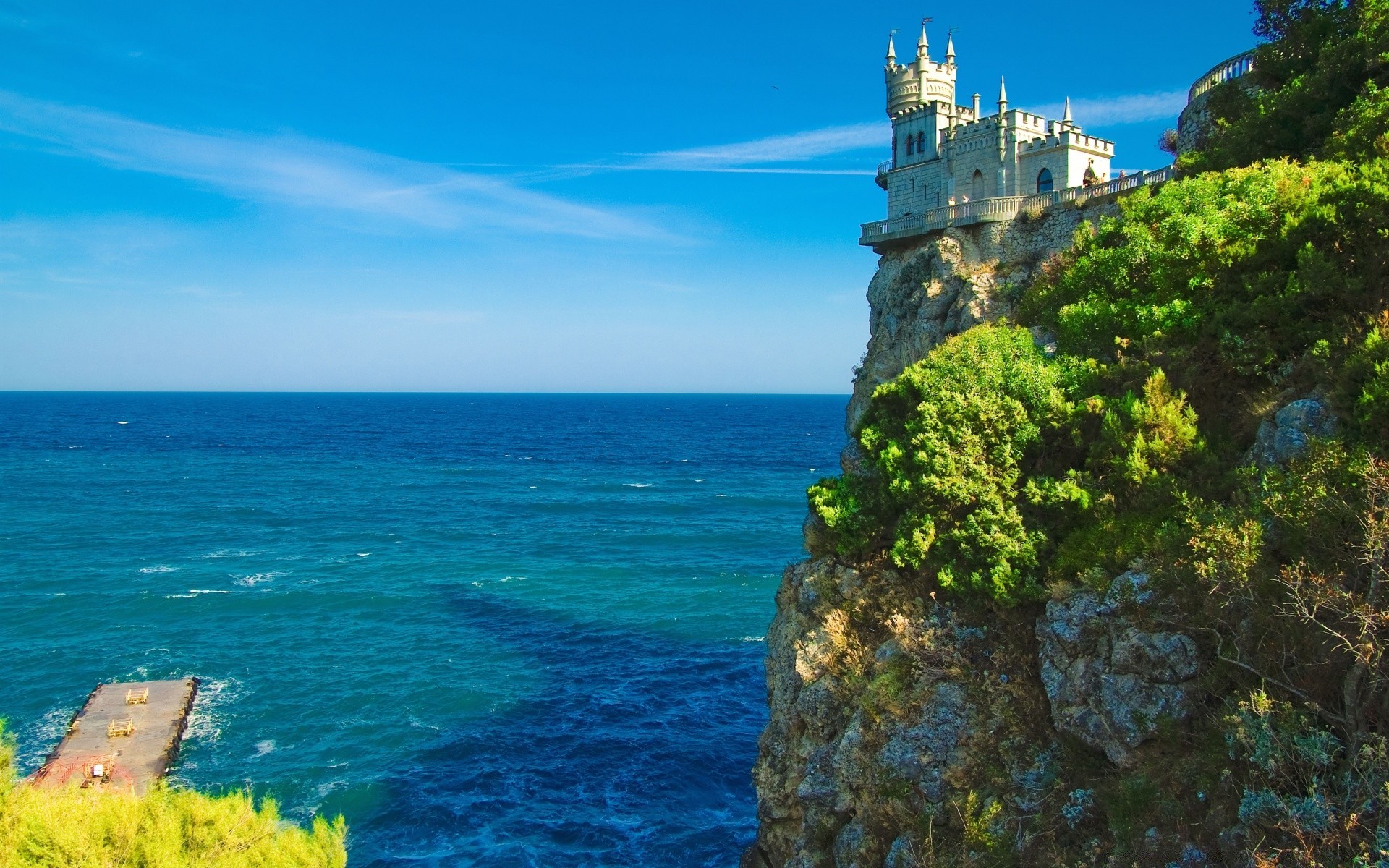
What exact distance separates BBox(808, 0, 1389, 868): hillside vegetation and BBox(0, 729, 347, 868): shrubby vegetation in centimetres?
1268

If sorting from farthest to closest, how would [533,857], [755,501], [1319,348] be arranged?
[755,501]
[533,857]
[1319,348]

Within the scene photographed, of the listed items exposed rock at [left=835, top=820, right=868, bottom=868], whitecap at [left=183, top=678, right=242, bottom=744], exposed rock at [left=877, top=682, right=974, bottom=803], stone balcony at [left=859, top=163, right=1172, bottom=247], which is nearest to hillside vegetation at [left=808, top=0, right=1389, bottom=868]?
exposed rock at [left=877, top=682, right=974, bottom=803]

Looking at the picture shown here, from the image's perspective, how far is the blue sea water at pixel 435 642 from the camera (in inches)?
1244

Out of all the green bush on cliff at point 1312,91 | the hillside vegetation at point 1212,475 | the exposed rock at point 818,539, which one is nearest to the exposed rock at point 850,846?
the hillside vegetation at point 1212,475

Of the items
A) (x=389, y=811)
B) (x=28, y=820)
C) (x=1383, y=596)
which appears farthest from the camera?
(x=389, y=811)

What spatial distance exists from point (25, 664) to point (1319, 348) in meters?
52.7

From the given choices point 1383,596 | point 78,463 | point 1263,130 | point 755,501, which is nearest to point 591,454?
point 755,501

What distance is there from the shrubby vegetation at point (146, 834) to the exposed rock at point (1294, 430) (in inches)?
815

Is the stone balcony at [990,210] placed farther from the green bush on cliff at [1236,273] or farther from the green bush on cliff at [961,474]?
the green bush on cliff at [961,474]

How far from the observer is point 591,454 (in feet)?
426

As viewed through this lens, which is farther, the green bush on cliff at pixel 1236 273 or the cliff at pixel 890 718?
the green bush on cliff at pixel 1236 273

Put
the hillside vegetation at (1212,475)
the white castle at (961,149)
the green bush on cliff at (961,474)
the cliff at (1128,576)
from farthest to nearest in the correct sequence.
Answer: the white castle at (961,149), the green bush on cliff at (961,474), the cliff at (1128,576), the hillside vegetation at (1212,475)

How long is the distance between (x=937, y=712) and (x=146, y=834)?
15512 mm

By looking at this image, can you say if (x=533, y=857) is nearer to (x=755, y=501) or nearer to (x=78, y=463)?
(x=755, y=501)
